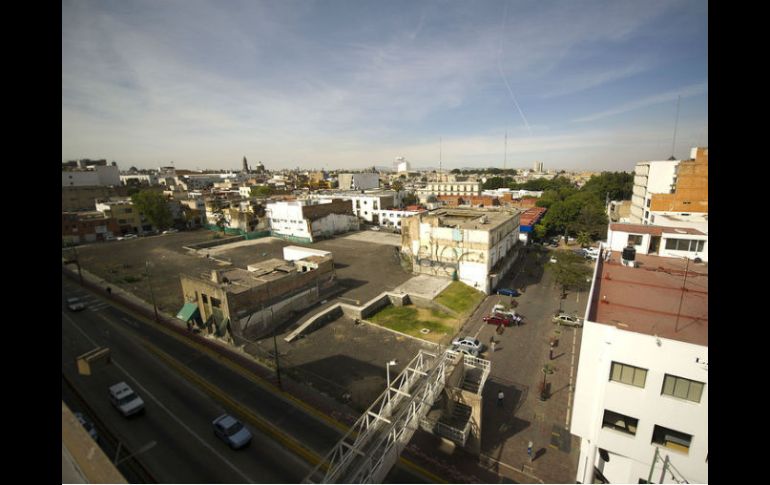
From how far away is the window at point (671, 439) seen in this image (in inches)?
506

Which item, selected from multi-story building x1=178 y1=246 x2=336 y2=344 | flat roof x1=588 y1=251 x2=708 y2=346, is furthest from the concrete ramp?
flat roof x1=588 y1=251 x2=708 y2=346

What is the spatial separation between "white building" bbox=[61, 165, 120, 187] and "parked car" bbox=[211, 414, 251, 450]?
11121cm

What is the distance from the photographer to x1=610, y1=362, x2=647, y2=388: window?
13188 mm

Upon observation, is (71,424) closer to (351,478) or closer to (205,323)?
(351,478)

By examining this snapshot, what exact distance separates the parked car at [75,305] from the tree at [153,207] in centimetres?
4339

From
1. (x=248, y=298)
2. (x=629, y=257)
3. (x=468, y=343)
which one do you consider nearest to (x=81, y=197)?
(x=248, y=298)

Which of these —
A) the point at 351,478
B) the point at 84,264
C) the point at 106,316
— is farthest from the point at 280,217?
the point at 351,478

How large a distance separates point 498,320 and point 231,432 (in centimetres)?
2265

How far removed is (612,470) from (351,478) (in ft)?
38.2

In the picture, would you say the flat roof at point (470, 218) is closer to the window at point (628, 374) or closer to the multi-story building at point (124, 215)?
the window at point (628, 374)

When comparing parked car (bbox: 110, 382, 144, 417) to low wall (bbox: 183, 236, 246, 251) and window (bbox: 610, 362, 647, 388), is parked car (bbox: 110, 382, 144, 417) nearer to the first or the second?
window (bbox: 610, 362, 647, 388)

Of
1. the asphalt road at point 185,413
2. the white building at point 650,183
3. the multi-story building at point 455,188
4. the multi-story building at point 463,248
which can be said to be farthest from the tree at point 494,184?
the asphalt road at point 185,413

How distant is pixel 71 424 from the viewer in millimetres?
5988
